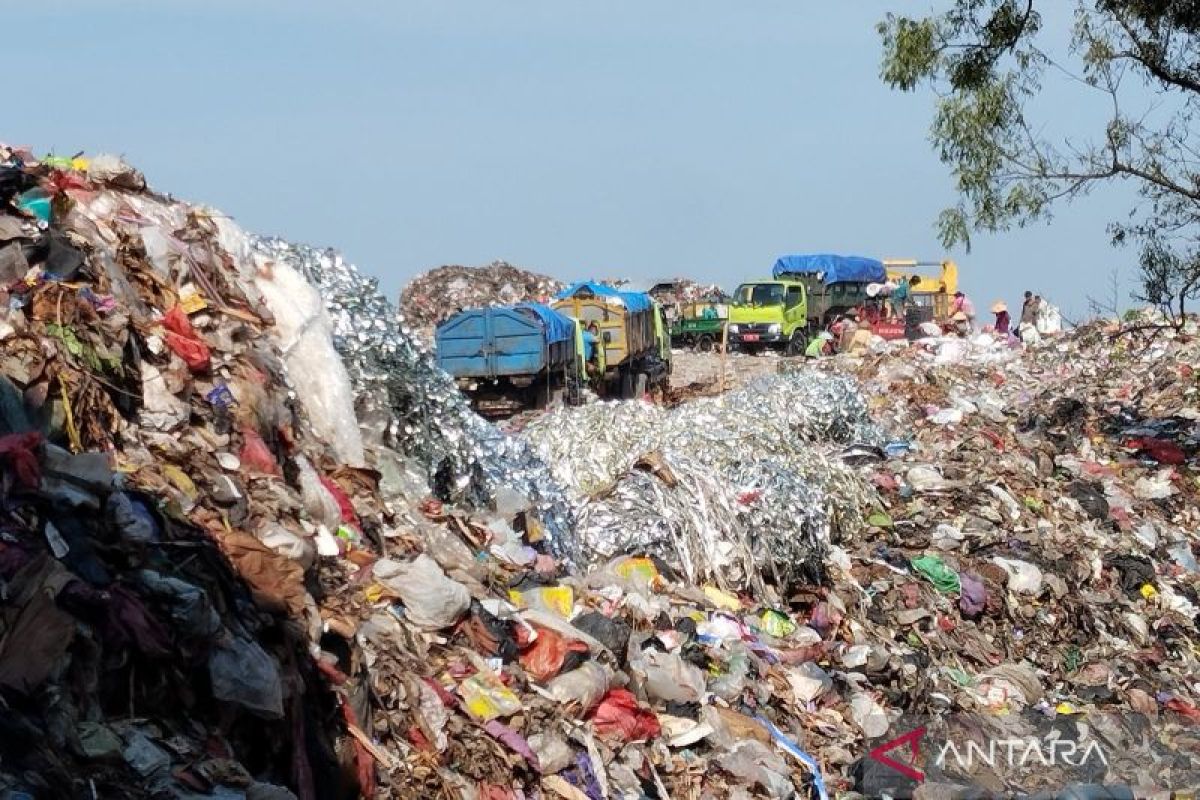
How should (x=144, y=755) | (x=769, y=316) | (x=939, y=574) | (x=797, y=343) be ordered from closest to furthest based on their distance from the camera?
1. (x=144, y=755)
2. (x=939, y=574)
3. (x=769, y=316)
4. (x=797, y=343)

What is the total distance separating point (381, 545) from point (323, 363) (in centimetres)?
124

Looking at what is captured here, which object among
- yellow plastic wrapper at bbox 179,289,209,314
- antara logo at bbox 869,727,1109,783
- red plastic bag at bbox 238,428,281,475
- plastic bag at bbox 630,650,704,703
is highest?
yellow plastic wrapper at bbox 179,289,209,314

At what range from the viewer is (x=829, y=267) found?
3475cm

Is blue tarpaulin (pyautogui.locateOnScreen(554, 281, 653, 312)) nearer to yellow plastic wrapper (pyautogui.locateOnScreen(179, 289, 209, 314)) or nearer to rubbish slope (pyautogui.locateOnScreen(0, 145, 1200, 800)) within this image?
rubbish slope (pyautogui.locateOnScreen(0, 145, 1200, 800))

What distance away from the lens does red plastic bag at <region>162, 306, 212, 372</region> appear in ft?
21.6

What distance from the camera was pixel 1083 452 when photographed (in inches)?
639

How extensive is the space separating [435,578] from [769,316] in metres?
23.6

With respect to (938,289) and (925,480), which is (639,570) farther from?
(938,289)

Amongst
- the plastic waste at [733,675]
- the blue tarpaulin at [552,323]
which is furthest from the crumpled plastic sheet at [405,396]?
the blue tarpaulin at [552,323]

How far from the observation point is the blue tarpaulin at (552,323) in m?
18.8

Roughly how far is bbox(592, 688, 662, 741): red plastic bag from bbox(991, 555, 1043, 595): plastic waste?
16.7 feet

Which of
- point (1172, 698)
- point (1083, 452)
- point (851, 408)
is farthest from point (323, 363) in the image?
point (1083, 452)

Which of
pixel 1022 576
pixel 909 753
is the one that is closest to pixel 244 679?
pixel 909 753

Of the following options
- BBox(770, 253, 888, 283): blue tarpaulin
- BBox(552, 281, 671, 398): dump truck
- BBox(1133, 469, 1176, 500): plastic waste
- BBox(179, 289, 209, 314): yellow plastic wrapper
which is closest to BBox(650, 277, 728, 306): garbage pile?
BBox(770, 253, 888, 283): blue tarpaulin
